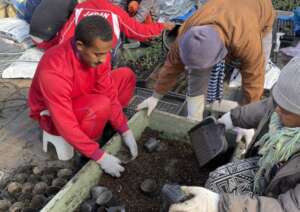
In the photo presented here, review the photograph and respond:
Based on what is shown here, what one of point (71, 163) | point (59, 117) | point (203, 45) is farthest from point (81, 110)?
point (203, 45)

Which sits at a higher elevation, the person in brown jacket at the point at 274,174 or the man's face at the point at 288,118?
the man's face at the point at 288,118

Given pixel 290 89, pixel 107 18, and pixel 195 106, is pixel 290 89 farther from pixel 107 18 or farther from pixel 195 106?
pixel 107 18

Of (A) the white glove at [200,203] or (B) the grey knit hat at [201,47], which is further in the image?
(B) the grey knit hat at [201,47]

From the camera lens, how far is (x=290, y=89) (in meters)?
1.41

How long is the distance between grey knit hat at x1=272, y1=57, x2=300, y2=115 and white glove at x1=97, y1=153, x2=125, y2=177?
1.13 meters

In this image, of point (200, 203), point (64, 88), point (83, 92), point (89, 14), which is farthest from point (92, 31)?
point (200, 203)

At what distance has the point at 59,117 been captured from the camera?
7.45 feet

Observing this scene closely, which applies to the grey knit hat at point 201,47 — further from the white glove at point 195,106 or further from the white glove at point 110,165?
the white glove at point 110,165

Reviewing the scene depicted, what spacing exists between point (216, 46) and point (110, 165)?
93cm

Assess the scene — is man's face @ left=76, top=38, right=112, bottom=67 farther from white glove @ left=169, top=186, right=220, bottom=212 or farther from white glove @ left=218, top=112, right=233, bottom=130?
white glove @ left=169, top=186, right=220, bottom=212

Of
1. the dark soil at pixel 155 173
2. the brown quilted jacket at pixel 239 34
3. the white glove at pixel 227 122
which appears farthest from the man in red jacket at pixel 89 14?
the white glove at pixel 227 122

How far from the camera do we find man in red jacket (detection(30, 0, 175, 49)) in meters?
3.06

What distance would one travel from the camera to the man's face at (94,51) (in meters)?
2.14

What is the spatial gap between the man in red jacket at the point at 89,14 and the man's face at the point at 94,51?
2.23ft
